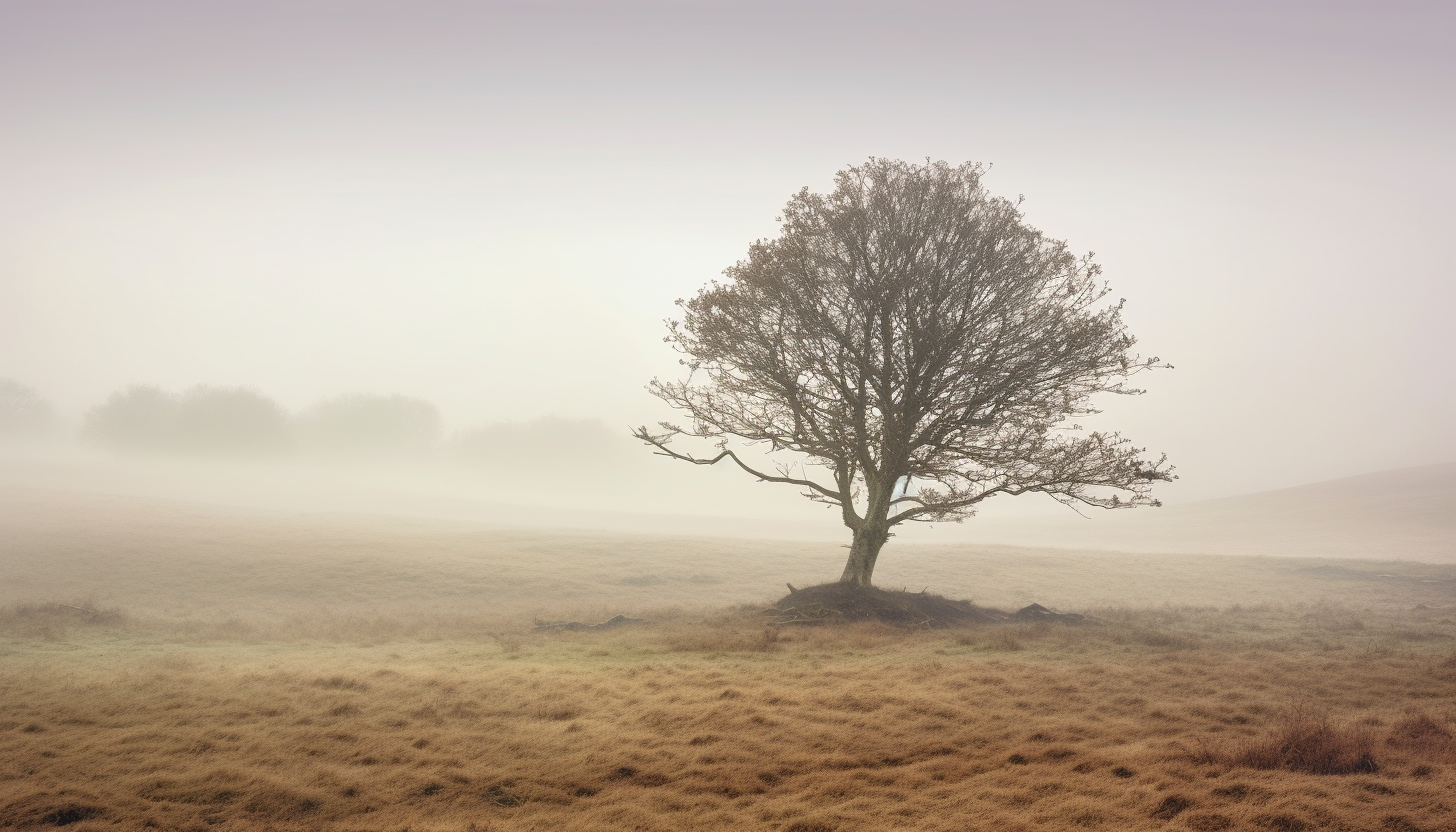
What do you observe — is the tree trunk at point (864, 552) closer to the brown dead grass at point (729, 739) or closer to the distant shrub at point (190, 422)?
the brown dead grass at point (729, 739)

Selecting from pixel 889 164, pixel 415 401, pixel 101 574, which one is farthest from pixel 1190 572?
pixel 415 401

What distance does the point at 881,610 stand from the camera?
1889cm

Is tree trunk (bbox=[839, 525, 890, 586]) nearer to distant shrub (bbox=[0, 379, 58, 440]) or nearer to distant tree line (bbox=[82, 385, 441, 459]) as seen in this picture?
distant tree line (bbox=[82, 385, 441, 459])

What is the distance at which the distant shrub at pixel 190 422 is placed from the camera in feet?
335

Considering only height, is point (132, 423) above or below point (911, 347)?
above

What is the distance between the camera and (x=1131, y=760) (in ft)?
23.5

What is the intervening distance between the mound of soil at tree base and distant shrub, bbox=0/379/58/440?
5965 inches

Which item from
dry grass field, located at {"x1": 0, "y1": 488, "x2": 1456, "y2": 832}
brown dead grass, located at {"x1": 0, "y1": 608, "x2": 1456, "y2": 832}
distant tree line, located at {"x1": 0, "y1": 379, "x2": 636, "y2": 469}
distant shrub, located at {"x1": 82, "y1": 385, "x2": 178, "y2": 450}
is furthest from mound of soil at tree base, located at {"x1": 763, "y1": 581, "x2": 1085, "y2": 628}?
distant shrub, located at {"x1": 82, "y1": 385, "x2": 178, "y2": 450}

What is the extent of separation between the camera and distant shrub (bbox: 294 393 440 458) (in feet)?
402

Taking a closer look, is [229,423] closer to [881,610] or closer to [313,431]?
[313,431]

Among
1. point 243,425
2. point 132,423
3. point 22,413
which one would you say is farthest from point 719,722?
point 22,413

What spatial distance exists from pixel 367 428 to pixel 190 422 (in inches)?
1018

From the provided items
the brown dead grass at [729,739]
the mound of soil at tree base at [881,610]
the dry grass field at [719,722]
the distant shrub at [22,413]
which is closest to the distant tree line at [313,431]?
the distant shrub at [22,413]

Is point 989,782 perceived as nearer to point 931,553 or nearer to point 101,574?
point 101,574
